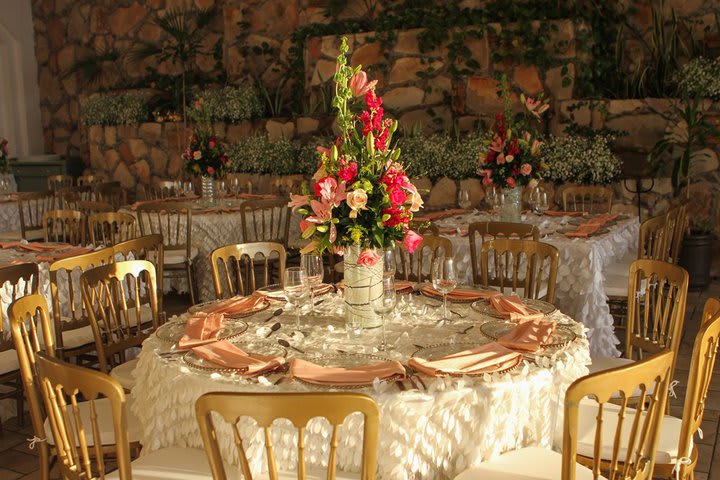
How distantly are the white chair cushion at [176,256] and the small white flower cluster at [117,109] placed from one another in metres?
4.43

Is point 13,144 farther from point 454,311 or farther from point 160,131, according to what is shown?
point 454,311

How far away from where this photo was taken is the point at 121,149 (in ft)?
31.3

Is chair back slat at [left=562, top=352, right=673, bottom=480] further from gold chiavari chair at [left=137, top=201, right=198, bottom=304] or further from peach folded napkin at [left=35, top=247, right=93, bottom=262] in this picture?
gold chiavari chair at [left=137, top=201, right=198, bottom=304]

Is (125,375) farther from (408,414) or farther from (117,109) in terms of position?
(117,109)

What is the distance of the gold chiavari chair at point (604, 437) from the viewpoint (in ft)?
5.21

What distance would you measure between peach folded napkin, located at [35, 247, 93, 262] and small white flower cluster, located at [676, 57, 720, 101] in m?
4.87

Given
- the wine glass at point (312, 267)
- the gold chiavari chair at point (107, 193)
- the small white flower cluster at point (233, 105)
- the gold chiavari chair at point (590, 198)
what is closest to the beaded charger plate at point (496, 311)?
the wine glass at point (312, 267)

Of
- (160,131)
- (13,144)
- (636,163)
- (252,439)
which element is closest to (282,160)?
(160,131)

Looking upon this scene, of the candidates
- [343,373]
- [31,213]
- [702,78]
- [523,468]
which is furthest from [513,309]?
[31,213]

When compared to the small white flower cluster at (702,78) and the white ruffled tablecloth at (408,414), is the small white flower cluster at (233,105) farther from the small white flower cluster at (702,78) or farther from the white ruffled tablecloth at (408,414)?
the white ruffled tablecloth at (408,414)

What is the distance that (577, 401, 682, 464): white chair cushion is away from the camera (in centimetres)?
221

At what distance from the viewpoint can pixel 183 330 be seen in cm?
248

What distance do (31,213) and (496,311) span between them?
5.83 metres

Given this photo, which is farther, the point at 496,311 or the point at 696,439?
the point at 696,439
